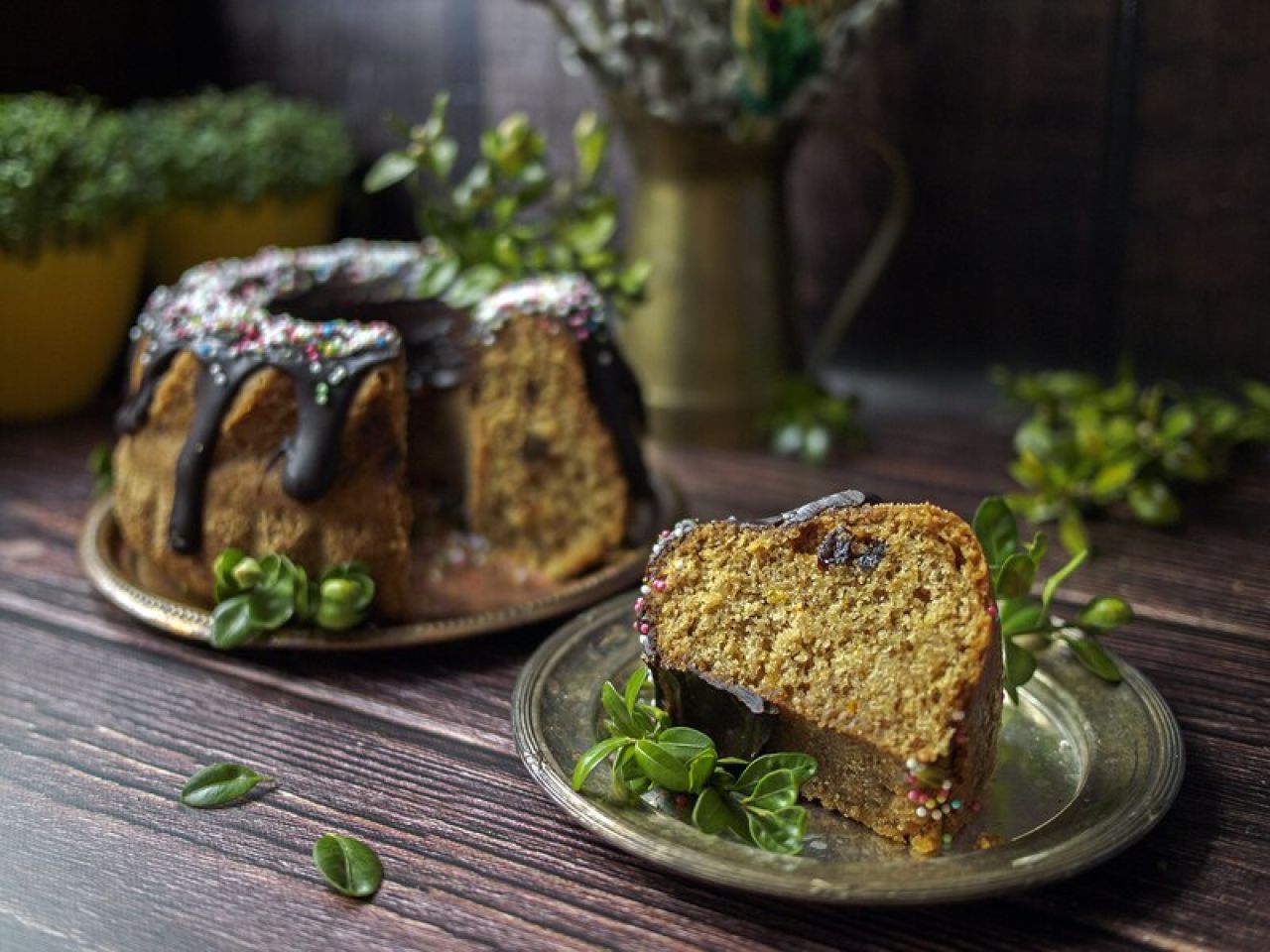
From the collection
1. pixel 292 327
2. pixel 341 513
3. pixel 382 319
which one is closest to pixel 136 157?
pixel 382 319

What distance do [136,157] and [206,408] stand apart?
69 centimetres

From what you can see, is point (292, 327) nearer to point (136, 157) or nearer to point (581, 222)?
point (581, 222)

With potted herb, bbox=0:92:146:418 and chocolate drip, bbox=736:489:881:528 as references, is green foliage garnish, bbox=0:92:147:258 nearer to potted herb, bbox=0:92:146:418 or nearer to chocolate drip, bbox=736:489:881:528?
potted herb, bbox=0:92:146:418

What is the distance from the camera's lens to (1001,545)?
1.08 metres

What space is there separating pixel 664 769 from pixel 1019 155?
43.6 inches

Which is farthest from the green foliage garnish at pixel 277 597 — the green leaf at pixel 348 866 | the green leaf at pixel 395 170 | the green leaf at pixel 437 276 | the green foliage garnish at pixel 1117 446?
the green foliage garnish at pixel 1117 446

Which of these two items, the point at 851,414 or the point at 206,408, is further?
the point at 851,414

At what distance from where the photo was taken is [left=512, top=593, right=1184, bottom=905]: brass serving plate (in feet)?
2.69

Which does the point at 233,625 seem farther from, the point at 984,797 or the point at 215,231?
the point at 215,231

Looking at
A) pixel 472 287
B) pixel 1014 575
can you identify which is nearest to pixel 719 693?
pixel 1014 575

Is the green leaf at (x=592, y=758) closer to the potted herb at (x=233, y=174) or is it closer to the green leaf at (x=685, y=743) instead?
the green leaf at (x=685, y=743)

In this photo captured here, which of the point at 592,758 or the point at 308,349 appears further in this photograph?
the point at 308,349

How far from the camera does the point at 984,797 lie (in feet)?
3.09

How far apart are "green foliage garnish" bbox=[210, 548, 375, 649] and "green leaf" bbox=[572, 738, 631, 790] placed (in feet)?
1.06
